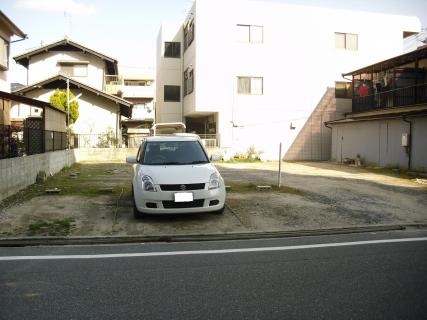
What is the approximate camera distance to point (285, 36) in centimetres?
2367

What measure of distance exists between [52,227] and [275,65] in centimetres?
1981

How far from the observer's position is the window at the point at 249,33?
23.2 metres

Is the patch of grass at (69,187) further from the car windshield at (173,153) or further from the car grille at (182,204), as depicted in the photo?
the car grille at (182,204)

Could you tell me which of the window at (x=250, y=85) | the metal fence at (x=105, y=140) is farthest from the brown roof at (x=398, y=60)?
the metal fence at (x=105, y=140)

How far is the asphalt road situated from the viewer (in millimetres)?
3357

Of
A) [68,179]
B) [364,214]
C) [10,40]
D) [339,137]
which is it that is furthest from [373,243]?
[10,40]

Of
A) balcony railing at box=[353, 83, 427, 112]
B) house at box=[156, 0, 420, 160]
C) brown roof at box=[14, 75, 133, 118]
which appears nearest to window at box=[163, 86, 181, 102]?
house at box=[156, 0, 420, 160]

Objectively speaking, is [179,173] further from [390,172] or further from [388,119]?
[388,119]

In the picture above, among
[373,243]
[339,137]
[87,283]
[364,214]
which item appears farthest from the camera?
[339,137]

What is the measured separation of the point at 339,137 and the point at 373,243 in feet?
54.1

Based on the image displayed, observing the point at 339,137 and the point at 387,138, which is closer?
the point at 387,138

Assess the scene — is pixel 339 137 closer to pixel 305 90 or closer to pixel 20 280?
pixel 305 90

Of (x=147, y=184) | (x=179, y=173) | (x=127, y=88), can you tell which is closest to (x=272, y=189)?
(x=179, y=173)

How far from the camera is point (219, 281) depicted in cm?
409
